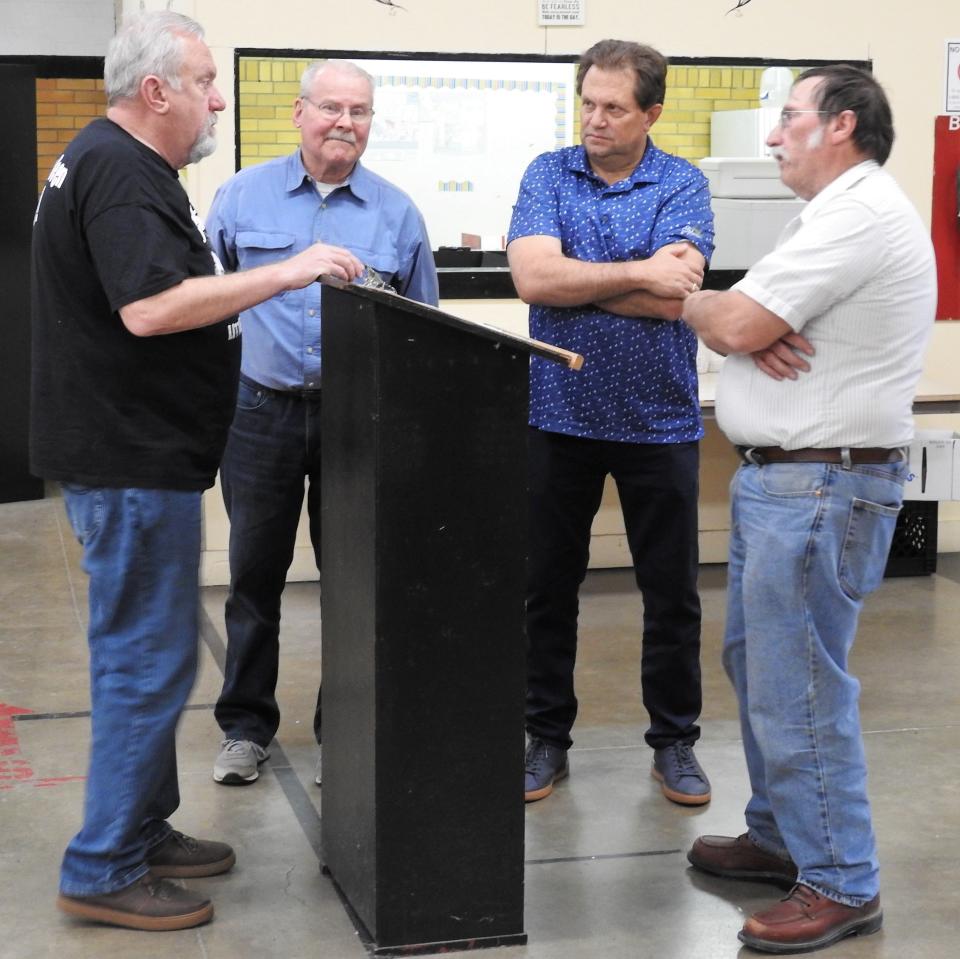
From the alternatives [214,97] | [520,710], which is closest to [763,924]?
[520,710]

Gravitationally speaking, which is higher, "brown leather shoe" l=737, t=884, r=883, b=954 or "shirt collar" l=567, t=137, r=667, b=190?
"shirt collar" l=567, t=137, r=667, b=190

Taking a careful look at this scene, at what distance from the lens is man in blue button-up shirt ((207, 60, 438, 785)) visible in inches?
147

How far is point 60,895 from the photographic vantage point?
304 centimetres

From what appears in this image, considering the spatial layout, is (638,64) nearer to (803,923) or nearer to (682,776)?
(682,776)

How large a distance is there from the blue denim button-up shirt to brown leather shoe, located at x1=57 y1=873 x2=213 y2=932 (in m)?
1.33

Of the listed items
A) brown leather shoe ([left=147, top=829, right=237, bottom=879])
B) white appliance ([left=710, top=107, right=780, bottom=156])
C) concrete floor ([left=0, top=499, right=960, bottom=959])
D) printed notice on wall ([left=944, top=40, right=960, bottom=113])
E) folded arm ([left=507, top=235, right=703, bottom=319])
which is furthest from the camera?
printed notice on wall ([left=944, top=40, right=960, bottom=113])

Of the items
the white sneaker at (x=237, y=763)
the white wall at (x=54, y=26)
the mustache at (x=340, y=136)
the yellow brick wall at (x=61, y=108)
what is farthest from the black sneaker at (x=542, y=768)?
the yellow brick wall at (x=61, y=108)

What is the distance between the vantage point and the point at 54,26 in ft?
32.5

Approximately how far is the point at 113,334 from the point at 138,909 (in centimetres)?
116

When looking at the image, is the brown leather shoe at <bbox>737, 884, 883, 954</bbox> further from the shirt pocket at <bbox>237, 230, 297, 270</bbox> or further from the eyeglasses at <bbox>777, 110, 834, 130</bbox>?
the shirt pocket at <bbox>237, 230, 297, 270</bbox>

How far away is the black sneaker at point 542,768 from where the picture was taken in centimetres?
378

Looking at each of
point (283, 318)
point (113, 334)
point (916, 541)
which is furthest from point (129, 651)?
point (916, 541)

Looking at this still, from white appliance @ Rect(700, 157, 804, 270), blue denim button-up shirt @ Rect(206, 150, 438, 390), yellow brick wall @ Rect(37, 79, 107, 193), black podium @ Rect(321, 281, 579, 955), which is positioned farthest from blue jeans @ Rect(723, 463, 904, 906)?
yellow brick wall @ Rect(37, 79, 107, 193)

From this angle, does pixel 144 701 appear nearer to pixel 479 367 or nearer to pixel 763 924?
pixel 479 367
